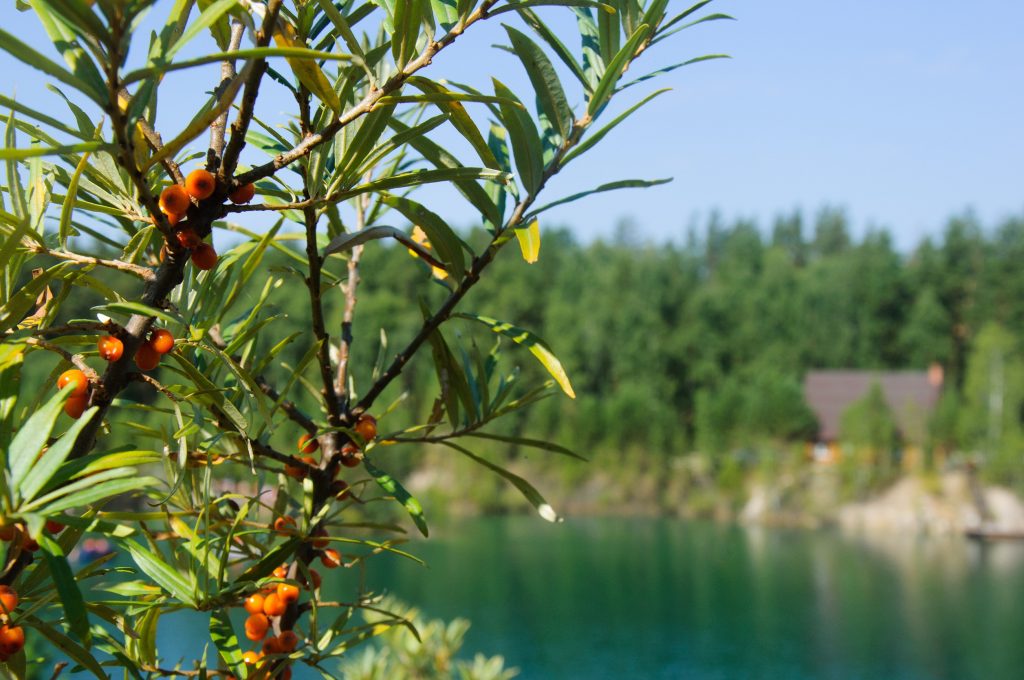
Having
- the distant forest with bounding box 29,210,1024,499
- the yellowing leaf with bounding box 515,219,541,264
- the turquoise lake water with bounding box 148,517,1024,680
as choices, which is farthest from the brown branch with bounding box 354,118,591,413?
the distant forest with bounding box 29,210,1024,499

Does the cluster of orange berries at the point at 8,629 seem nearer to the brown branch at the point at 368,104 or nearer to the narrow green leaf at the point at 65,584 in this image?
the narrow green leaf at the point at 65,584

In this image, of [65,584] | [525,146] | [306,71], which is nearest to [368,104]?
[306,71]

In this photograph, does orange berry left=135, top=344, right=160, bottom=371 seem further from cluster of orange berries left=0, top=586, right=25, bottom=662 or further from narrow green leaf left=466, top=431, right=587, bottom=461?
narrow green leaf left=466, top=431, right=587, bottom=461

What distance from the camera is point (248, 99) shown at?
416 millimetres

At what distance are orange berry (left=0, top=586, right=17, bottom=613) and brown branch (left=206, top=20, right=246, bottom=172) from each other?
0.21 m

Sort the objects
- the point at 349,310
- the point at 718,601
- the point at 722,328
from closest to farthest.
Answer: the point at 349,310
the point at 718,601
the point at 722,328

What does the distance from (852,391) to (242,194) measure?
18271 mm

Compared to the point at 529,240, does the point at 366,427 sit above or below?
below

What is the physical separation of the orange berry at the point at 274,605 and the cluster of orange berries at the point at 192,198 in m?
0.21

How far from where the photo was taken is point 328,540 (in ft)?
1.84

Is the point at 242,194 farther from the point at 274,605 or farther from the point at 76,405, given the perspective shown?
the point at 274,605

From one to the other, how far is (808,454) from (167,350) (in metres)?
16.0

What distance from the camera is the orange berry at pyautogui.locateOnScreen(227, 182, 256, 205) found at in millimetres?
443

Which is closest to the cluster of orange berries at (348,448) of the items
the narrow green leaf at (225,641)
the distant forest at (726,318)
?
the narrow green leaf at (225,641)
